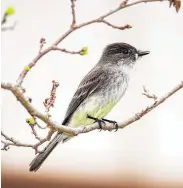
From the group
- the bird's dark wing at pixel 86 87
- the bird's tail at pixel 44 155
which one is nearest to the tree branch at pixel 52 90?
the bird's tail at pixel 44 155

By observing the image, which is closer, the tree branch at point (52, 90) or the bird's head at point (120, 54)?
the tree branch at point (52, 90)

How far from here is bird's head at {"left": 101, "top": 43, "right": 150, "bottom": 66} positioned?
62 centimetres

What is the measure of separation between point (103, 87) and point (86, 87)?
2 centimetres

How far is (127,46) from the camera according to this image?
61 cm

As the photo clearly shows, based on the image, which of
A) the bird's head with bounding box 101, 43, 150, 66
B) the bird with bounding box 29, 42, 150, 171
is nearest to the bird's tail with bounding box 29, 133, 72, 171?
the bird with bounding box 29, 42, 150, 171

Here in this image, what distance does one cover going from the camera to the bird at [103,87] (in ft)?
1.98

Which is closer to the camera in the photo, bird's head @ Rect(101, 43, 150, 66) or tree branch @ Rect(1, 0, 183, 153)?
tree branch @ Rect(1, 0, 183, 153)

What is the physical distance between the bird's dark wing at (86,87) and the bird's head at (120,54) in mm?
22

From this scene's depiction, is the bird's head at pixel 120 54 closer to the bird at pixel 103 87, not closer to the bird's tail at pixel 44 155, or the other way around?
the bird at pixel 103 87

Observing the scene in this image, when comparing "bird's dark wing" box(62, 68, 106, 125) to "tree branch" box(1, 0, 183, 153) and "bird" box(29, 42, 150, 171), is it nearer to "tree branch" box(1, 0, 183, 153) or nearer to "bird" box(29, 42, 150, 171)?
"bird" box(29, 42, 150, 171)

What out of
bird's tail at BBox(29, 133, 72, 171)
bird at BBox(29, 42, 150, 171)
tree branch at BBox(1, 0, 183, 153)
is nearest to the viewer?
tree branch at BBox(1, 0, 183, 153)

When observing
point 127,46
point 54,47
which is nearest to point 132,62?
point 127,46

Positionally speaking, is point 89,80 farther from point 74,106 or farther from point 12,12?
point 12,12

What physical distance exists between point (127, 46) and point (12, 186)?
0.21 meters
